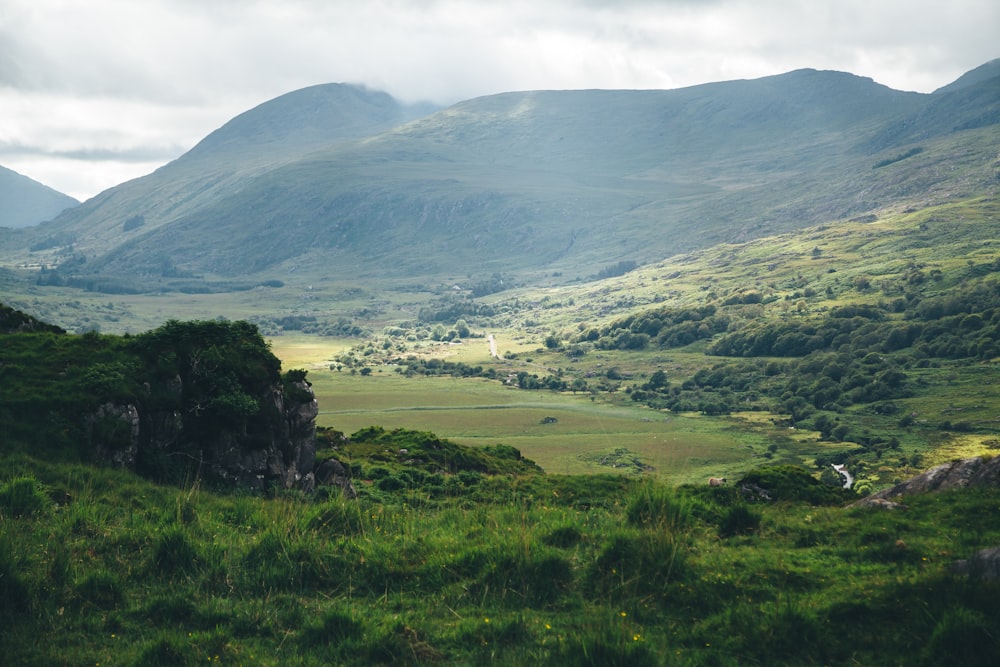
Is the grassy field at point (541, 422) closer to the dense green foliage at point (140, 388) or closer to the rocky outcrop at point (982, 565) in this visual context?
the dense green foliage at point (140, 388)

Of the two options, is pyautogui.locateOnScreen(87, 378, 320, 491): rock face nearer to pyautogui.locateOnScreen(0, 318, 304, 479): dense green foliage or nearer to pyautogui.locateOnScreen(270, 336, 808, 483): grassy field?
pyautogui.locateOnScreen(0, 318, 304, 479): dense green foliage

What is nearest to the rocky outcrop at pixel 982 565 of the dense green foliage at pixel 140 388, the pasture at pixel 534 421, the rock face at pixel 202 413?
the rock face at pixel 202 413

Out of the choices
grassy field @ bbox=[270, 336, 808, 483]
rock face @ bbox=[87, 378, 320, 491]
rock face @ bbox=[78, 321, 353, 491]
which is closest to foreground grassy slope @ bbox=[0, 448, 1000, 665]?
rock face @ bbox=[87, 378, 320, 491]

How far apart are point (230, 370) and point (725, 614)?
20.8 metres

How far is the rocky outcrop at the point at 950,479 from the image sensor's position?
17391 mm

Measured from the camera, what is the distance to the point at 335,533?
1412cm

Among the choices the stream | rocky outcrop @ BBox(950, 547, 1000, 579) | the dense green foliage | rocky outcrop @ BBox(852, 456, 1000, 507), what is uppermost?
the dense green foliage

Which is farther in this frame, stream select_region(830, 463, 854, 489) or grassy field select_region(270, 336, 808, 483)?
grassy field select_region(270, 336, 808, 483)

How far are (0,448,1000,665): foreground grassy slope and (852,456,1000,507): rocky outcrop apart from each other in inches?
62.8

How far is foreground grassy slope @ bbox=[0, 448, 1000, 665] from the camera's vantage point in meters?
10.3

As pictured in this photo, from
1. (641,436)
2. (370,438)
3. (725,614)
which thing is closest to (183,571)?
(725,614)

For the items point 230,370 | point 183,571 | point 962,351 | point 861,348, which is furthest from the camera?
point 861,348

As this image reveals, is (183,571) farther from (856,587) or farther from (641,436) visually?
(641,436)

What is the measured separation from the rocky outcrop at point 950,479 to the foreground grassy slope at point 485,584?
5.23 ft
